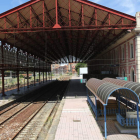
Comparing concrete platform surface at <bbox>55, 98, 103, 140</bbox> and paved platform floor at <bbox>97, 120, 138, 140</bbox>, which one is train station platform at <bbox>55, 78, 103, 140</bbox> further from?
paved platform floor at <bbox>97, 120, 138, 140</bbox>

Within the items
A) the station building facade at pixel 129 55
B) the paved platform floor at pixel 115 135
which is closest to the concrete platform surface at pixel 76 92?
the station building facade at pixel 129 55

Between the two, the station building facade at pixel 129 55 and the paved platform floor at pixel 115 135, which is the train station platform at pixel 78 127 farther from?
the station building facade at pixel 129 55

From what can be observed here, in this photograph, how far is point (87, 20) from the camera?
22828 millimetres

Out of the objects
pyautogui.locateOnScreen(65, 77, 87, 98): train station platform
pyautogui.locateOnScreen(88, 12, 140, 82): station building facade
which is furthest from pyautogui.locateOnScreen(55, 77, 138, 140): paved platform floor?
pyautogui.locateOnScreen(65, 77, 87, 98): train station platform

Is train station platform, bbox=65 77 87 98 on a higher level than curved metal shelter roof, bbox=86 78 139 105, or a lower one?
lower

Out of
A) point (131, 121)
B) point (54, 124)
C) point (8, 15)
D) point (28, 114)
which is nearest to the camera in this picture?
point (131, 121)

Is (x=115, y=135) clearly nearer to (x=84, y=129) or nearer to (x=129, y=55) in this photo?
(x=84, y=129)

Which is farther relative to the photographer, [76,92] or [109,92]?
[76,92]

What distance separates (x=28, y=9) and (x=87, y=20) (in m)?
8.53

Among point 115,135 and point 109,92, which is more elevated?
point 109,92

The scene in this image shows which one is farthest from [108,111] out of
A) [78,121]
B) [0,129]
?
[0,129]

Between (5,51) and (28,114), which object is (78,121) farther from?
(5,51)

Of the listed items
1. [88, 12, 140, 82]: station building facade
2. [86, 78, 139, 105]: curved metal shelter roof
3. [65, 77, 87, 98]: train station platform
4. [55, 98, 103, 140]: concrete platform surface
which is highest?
[88, 12, 140, 82]: station building facade

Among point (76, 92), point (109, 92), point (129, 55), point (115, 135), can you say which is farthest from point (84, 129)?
point (76, 92)
